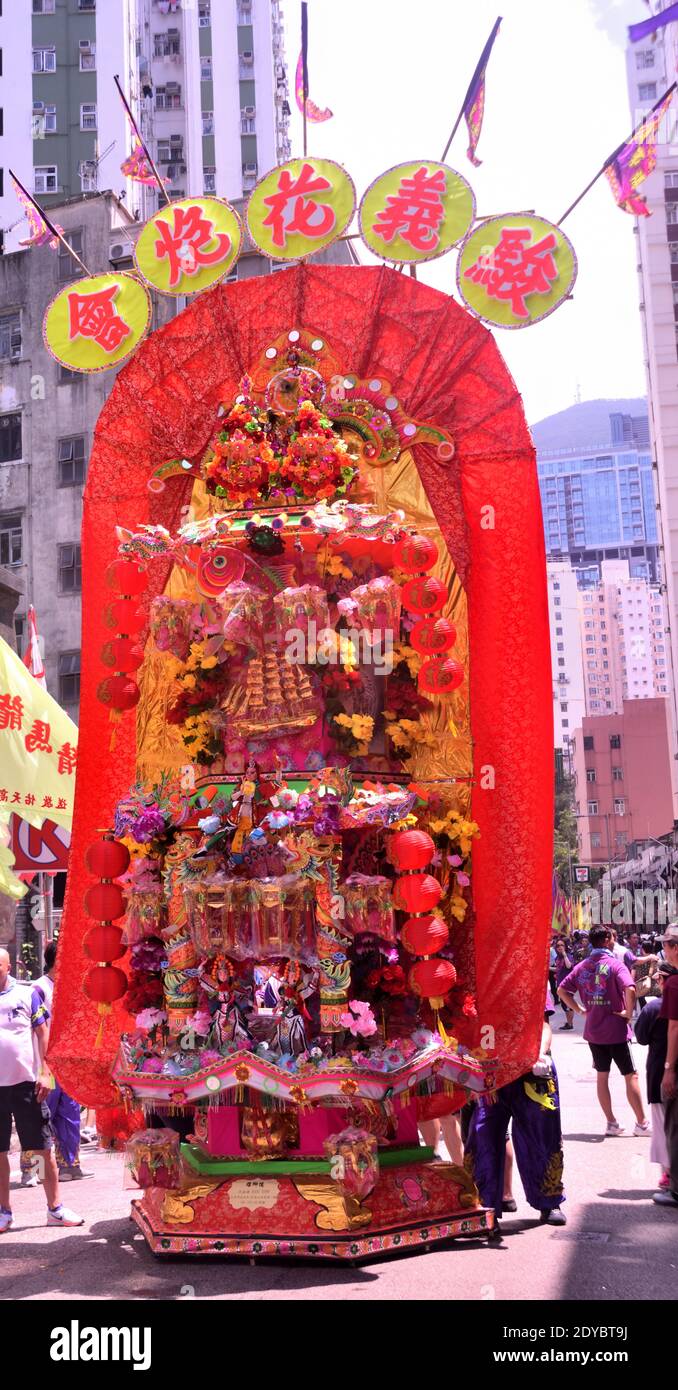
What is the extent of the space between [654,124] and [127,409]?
12.9 feet

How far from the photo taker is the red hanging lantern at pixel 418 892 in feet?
23.8

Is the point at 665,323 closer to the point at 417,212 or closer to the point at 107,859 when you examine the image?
the point at 417,212

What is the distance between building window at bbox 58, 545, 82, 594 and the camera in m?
30.4

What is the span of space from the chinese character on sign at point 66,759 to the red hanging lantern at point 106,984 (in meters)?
3.78

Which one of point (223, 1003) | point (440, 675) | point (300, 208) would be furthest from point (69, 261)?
point (223, 1003)

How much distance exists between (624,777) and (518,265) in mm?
73698

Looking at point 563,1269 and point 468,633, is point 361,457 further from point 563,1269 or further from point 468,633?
point 563,1269

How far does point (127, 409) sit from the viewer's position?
910cm

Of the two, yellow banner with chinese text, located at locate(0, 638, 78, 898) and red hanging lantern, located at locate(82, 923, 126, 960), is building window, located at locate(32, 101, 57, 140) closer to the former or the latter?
yellow banner with chinese text, located at locate(0, 638, 78, 898)

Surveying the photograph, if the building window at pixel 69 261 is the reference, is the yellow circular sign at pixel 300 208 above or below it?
below

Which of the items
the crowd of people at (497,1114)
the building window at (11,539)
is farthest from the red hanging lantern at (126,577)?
the building window at (11,539)

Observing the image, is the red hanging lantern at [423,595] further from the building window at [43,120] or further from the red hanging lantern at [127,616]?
the building window at [43,120]

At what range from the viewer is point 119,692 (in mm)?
8445

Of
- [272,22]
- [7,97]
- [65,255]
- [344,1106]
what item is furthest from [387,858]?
[272,22]
